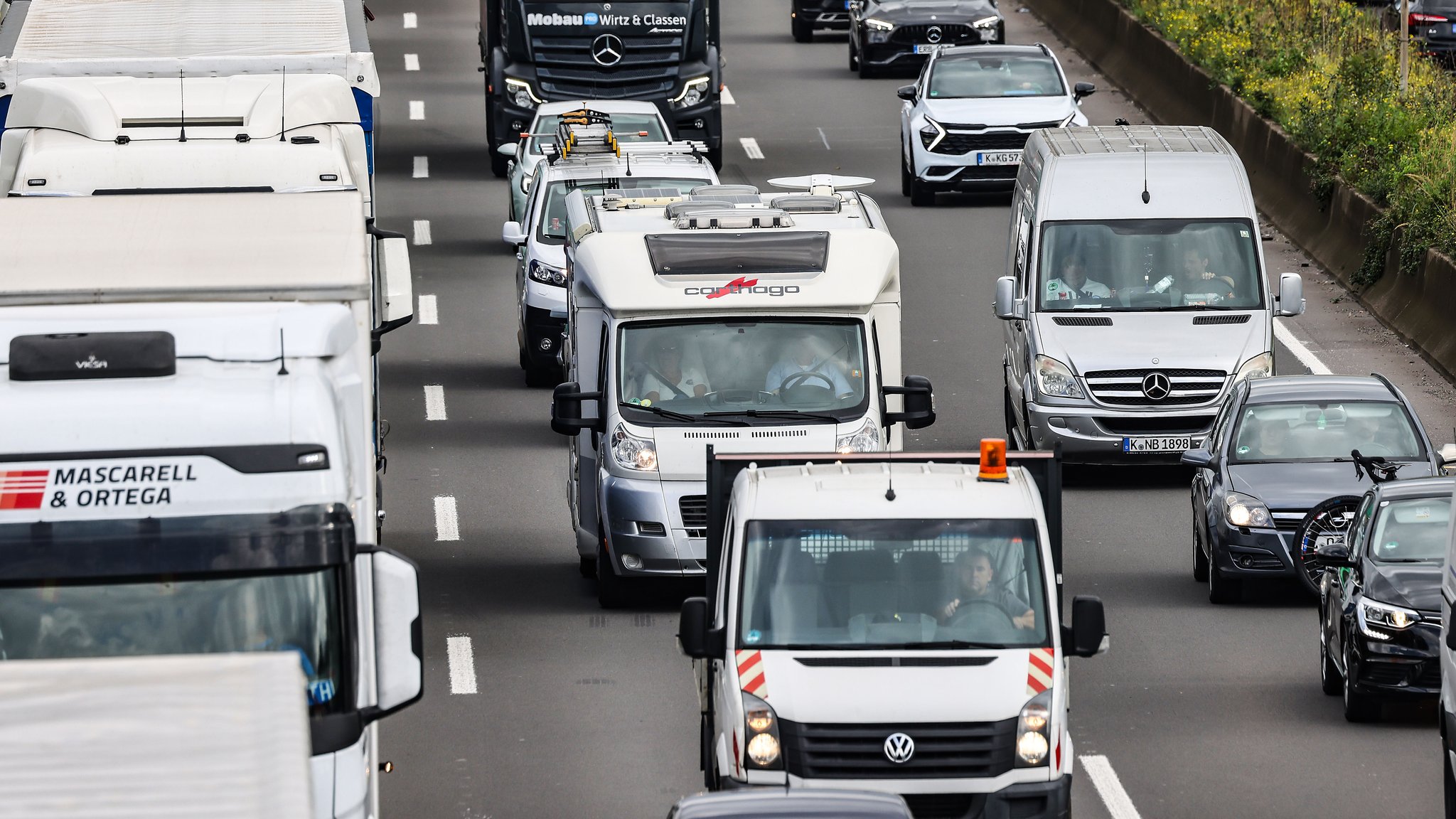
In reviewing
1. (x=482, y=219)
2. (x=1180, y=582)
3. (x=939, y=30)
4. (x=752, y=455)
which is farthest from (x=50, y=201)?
(x=939, y=30)

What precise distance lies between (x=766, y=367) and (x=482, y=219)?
18.4 metres

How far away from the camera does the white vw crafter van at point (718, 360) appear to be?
17.7 metres

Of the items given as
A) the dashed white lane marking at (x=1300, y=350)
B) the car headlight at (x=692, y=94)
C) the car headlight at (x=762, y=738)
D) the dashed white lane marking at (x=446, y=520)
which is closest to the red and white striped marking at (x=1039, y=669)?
the car headlight at (x=762, y=738)

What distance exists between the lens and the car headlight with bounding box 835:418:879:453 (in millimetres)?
17750

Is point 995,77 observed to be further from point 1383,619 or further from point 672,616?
point 1383,619

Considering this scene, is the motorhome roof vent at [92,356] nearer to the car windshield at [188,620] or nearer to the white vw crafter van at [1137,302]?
the car windshield at [188,620]

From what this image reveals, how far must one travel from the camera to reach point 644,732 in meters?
15.7

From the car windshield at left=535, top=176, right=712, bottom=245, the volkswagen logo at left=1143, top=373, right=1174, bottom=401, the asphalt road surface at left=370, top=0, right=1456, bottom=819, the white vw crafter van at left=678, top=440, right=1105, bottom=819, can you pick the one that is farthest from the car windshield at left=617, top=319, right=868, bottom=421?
the car windshield at left=535, top=176, right=712, bottom=245

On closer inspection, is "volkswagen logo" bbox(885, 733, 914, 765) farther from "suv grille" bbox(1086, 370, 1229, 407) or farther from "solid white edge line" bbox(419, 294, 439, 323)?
"solid white edge line" bbox(419, 294, 439, 323)

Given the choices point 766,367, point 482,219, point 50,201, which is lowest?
point 482,219

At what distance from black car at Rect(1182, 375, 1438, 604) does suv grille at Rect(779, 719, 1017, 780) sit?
21.5 feet

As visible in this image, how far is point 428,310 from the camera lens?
31000mm

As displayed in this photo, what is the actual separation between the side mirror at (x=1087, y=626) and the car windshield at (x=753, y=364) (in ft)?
19.1

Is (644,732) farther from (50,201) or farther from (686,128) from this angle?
(686,128)
